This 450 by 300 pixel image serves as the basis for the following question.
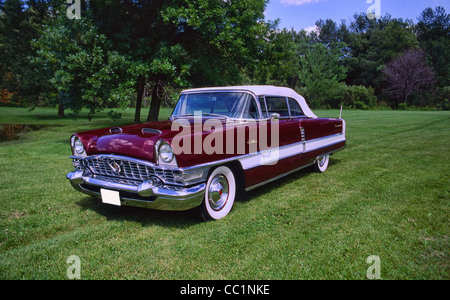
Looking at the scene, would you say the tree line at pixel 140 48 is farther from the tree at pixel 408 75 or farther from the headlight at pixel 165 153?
the tree at pixel 408 75

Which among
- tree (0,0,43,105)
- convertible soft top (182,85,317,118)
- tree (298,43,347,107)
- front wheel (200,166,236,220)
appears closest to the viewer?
front wheel (200,166,236,220)

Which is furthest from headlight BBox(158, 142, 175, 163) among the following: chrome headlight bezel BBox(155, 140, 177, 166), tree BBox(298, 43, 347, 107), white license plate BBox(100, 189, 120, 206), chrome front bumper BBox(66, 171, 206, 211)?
tree BBox(298, 43, 347, 107)

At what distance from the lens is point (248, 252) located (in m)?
2.93

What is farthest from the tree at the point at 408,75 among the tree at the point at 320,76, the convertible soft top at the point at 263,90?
the convertible soft top at the point at 263,90

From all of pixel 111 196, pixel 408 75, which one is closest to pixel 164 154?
pixel 111 196

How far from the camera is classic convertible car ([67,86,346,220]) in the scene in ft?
10.6

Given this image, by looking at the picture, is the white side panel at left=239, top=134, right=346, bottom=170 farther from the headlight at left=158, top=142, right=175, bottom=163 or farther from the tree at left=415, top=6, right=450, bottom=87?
the tree at left=415, top=6, right=450, bottom=87

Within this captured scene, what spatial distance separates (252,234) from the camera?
10.9ft

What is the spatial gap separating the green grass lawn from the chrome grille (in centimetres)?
62

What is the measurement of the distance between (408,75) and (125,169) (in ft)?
175

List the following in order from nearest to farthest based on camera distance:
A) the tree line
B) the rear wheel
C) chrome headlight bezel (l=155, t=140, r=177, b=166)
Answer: chrome headlight bezel (l=155, t=140, r=177, b=166) < the rear wheel < the tree line
